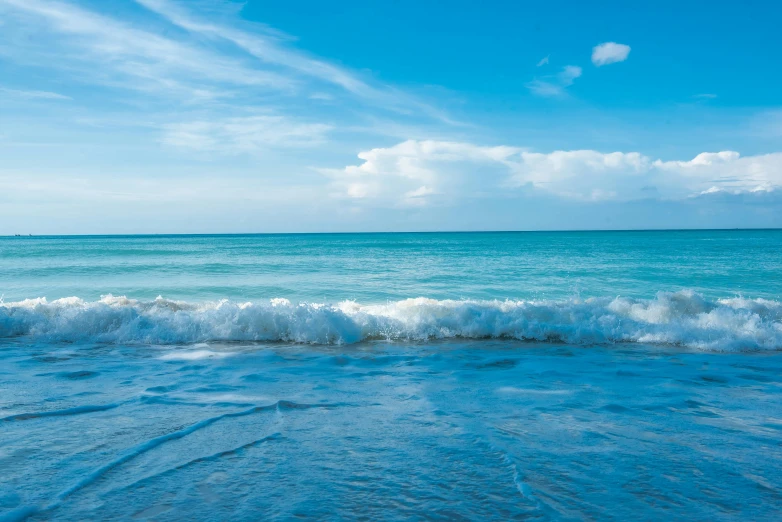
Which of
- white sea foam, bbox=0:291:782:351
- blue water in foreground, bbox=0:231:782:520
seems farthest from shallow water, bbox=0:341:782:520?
white sea foam, bbox=0:291:782:351

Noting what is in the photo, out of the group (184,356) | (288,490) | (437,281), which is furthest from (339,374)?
(437,281)

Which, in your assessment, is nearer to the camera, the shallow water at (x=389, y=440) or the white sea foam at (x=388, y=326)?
the shallow water at (x=389, y=440)

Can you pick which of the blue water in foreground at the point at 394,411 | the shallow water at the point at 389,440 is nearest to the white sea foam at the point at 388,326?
the blue water in foreground at the point at 394,411

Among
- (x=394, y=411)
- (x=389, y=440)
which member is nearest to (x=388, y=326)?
(x=394, y=411)

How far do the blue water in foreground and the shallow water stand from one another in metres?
0.03

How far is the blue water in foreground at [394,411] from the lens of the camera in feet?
14.3

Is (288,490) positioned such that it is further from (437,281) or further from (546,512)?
(437,281)

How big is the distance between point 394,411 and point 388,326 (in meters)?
6.03

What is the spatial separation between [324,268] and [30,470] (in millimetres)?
29710

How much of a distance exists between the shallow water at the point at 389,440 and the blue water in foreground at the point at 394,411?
0.09ft

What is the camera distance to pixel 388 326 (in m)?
12.8

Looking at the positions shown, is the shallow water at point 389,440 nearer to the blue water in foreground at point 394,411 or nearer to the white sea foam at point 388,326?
the blue water in foreground at point 394,411

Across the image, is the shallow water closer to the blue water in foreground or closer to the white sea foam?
the blue water in foreground

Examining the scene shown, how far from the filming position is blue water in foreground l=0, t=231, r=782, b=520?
14.3 feet
